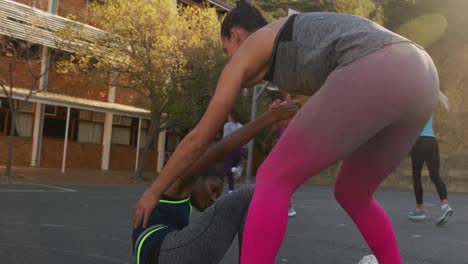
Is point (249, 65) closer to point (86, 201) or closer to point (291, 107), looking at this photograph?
point (291, 107)

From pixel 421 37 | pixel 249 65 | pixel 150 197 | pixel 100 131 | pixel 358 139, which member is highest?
pixel 421 37

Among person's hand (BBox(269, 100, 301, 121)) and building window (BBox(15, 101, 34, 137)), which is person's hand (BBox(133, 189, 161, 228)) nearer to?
person's hand (BBox(269, 100, 301, 121))

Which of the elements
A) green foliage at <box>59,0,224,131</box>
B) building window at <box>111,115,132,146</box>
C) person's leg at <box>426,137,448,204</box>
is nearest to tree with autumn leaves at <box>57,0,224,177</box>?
green foliage at <box>59,0,224,131</box>

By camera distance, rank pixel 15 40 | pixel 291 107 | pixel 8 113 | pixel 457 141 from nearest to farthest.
Result: pixel 291 107, pixel 15 40, pixel 8 113, pixel 457 141

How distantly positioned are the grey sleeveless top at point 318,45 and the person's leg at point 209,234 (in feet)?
2.06

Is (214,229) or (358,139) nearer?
(358,139)

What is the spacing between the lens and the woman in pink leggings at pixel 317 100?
5.53 feet

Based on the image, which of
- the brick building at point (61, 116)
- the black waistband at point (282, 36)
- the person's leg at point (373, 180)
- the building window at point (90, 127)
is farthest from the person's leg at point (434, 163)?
the building window at point (90, 127)

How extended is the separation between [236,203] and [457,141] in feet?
85.5

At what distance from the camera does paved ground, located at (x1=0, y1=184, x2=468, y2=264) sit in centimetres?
382

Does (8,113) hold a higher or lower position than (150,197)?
lower

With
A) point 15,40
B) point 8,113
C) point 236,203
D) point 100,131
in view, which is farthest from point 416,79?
point 100,131

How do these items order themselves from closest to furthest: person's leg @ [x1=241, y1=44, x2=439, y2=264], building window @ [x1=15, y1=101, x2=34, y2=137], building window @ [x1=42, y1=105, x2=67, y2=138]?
person's leg @ [x1=241, y1=44, x2=439, y2=264]
building window @ [x1=15, y1=101, x2=34, y2=137]
building window @ [x1=42, y1=105, x2=67, y2=138]

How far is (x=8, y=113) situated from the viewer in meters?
20.0
